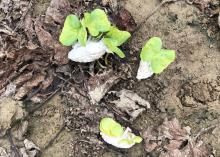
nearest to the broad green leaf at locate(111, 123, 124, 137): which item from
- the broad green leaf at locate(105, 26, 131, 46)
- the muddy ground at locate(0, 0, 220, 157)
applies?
the muddy ground at locate(0, 0, 220, 157)

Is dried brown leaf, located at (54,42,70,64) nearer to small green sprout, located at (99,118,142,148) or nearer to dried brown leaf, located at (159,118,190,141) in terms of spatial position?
small green sprout, located at (99,118,142,148)

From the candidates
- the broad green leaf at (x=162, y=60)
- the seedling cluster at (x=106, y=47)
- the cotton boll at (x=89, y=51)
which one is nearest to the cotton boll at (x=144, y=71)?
the seedling cluster at (x=106, y=47)

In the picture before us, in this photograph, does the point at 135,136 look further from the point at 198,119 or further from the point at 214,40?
the point at 214,40

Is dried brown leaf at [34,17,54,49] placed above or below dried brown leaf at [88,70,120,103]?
above

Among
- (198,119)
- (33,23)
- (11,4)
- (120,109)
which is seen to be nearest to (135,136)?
(120,109)

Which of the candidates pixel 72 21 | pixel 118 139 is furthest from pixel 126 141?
pixel 72 21

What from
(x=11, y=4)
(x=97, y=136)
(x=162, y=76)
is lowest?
(x=97, y=136)

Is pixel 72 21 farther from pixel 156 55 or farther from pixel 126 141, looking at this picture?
pixel 126 141
